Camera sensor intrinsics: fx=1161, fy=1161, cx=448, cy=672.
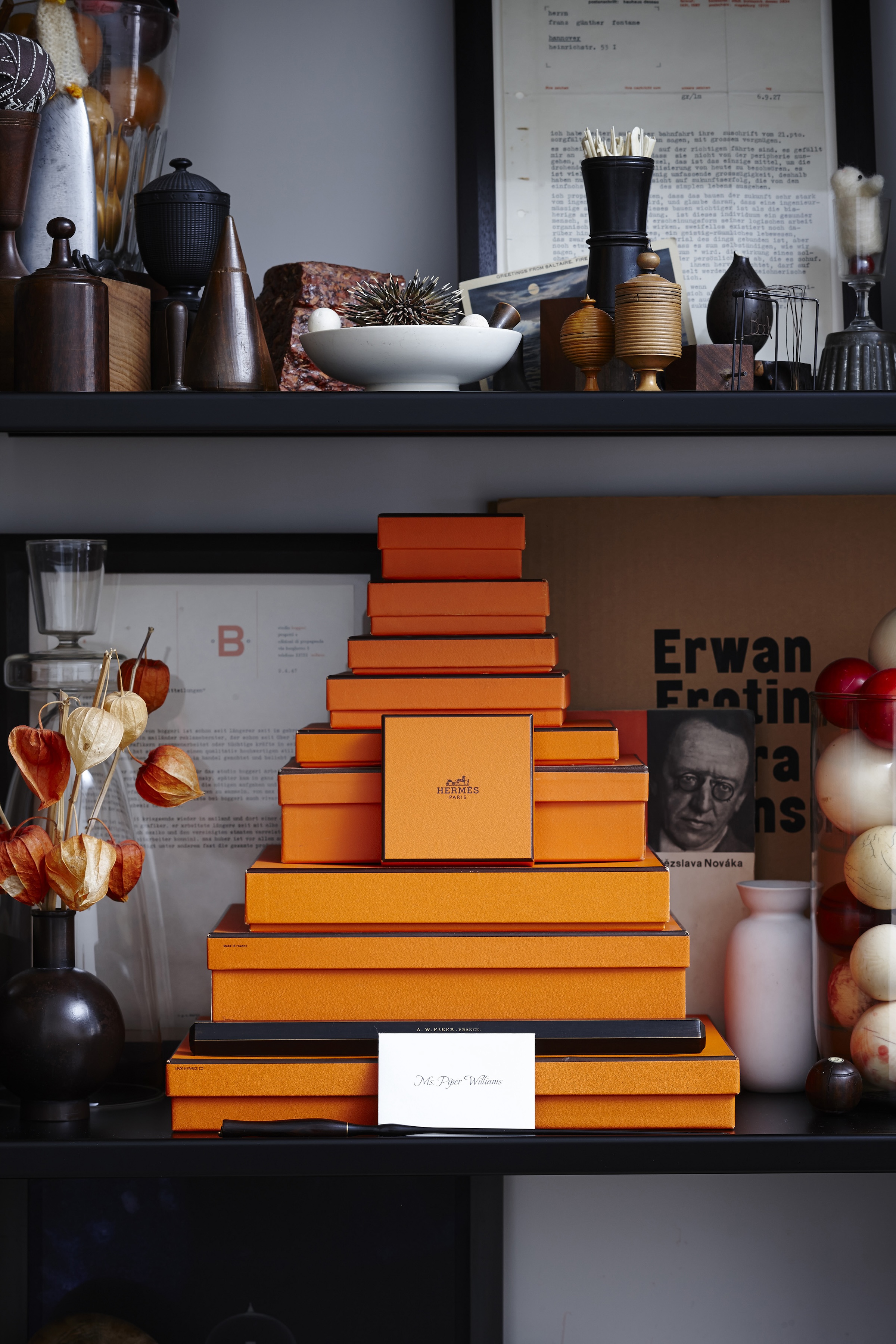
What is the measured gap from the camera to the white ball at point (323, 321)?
0.91 meters

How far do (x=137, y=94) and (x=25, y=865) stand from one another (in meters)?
0.68

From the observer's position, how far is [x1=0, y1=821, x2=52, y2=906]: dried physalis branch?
88 cm

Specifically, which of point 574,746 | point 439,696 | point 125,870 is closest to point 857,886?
point 574,746

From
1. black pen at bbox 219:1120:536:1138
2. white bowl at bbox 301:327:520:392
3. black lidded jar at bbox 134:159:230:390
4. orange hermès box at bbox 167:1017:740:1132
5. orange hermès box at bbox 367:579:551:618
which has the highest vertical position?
black lidded jar at bbox 134:159:230:390

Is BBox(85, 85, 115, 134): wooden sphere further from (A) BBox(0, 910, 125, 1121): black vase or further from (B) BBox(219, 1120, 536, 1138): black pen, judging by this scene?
(B) BBox(219, 1120, 536, 1138): black pen

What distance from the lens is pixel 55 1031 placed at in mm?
866

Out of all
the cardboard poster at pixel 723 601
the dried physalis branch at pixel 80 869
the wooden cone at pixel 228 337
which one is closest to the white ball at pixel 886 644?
the cardboard poster at pixel 723 601

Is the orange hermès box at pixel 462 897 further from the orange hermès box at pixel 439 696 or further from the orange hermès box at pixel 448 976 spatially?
the orange hermès box at pixel 439 696

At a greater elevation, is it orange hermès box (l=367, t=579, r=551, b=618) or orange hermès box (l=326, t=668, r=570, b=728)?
orange hermès box (l=367, t=579, r=551, b=618)

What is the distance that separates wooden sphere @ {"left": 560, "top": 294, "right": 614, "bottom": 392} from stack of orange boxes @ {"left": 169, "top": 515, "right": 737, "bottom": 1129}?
23 centimetres

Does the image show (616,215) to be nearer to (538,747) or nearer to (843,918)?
(538,747)

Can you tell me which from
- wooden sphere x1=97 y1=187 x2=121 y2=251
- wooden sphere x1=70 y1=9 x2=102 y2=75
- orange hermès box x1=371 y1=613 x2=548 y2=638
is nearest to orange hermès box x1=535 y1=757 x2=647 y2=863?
orange hermès box x1=371 y1=613 x2=548 y2=638

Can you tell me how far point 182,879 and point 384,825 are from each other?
32 centimetres

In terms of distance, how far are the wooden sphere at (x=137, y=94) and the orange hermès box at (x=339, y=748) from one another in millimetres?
579
